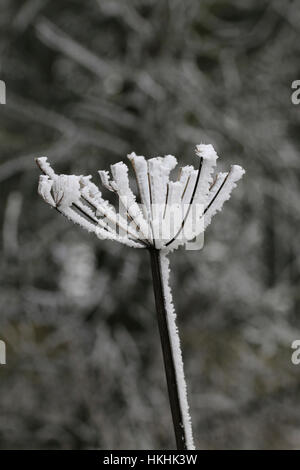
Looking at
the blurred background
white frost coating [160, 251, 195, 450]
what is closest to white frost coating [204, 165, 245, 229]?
white frost coating [160, 251, 195, 450]

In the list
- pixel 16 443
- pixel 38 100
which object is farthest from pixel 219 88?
pixel 16 443

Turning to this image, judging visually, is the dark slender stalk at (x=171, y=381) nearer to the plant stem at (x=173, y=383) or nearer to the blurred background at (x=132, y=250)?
the plant stem at (x=173, y=383)

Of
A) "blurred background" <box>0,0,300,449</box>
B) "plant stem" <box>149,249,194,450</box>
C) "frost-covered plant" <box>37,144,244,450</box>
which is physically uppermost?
"blurred background" <box>0,0,300,449</box>

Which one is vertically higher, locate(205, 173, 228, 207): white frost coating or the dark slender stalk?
locate(205, 173, 228, 207): white frost coating

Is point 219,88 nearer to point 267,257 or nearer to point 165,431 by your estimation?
point 267,257

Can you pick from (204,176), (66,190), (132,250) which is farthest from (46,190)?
(132,250)

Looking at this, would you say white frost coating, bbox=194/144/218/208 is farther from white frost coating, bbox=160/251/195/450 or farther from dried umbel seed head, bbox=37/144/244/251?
white frost coating, bbox=160/251/195/450
